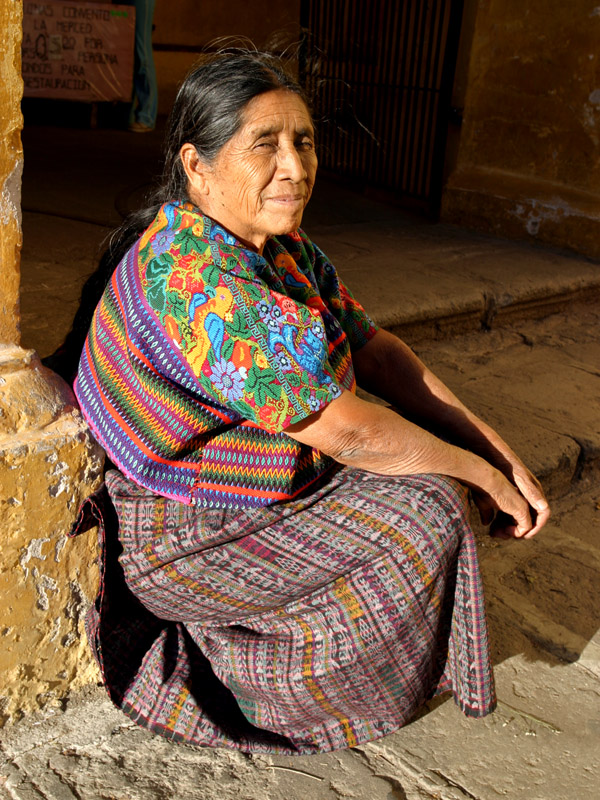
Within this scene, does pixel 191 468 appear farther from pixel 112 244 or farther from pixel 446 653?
pixel 446 653

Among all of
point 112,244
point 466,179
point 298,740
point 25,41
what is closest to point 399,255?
point 466,179

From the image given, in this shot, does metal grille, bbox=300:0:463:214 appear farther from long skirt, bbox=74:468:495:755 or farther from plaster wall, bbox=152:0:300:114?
long skirt, bbox=74:468:495:755

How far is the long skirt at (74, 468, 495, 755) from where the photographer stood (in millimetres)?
1747

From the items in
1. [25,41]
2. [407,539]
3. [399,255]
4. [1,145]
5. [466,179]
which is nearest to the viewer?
[1,145]

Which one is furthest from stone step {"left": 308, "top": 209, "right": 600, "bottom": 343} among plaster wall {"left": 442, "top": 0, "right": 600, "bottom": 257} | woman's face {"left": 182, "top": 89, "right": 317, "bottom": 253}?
woman's face {"left": 182, "top": 89, "right": 317, "bottom": 253}

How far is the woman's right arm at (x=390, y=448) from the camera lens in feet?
5.67

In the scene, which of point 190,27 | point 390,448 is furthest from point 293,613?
point 190,27

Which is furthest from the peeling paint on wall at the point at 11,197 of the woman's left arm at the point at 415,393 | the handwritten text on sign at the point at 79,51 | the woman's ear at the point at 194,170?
the handwritten text on sign at the point at 79,51

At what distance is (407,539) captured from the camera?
1.75m

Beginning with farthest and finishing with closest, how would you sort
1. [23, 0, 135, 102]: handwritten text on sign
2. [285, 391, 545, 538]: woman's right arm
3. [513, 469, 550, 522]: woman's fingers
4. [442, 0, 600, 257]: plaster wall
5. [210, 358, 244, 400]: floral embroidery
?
[23, 0, 135, 102]: handwritten text on sign → [442, 0, 600, 257]: plaster wall → [513, 469, 550, 522]: woman's fingers → [285, 391, 545, 538]: woman's right arm → [210, 358, 244, 400]: floral embroidery

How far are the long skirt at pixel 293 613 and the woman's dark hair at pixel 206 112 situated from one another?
1.74 feet

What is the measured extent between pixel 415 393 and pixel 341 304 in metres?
0.33

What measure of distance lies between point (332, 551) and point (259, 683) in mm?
347

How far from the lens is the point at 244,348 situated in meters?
1.63
